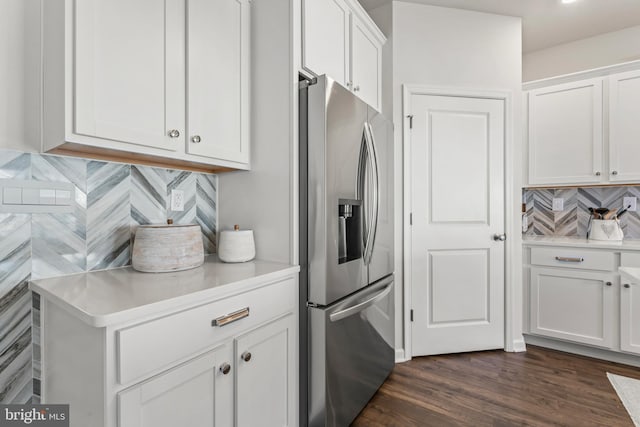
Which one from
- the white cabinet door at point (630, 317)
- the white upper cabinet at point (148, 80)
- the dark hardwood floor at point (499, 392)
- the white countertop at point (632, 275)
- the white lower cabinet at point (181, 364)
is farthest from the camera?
the white cabinet door at point (630, 317)

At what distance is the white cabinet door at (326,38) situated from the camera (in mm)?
1573

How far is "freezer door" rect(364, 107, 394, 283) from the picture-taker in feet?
6.19

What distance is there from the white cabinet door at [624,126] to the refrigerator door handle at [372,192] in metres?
2.12

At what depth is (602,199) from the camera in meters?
2.86

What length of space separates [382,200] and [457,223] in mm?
879

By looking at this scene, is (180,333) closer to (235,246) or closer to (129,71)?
(235,246)

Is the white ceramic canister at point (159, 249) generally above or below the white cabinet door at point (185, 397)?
above

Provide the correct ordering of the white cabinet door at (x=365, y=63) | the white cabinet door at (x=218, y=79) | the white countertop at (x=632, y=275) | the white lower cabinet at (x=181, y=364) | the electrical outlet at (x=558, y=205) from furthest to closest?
the electrical outlet at (x=558, y=205) < the white cabinet door at (x=365, y=63) < the white cabinet door at (x=218, y=79) < the white countertop at (x=632, y=275) < the white lower cabinet at (x=181, y=364)

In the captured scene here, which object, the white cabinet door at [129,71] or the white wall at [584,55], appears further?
the white wall at [584,55]

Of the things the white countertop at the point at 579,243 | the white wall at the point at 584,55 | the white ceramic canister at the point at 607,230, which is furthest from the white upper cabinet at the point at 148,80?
the white wall at the point at 584,55

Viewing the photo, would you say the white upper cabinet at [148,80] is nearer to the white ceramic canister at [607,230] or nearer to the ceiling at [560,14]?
the ceiling at [560,14]

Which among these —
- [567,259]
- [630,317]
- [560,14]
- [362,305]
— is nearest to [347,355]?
[362,305]

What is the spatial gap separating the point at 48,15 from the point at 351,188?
134cm

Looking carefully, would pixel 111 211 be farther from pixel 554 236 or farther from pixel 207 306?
pixel 554 236
